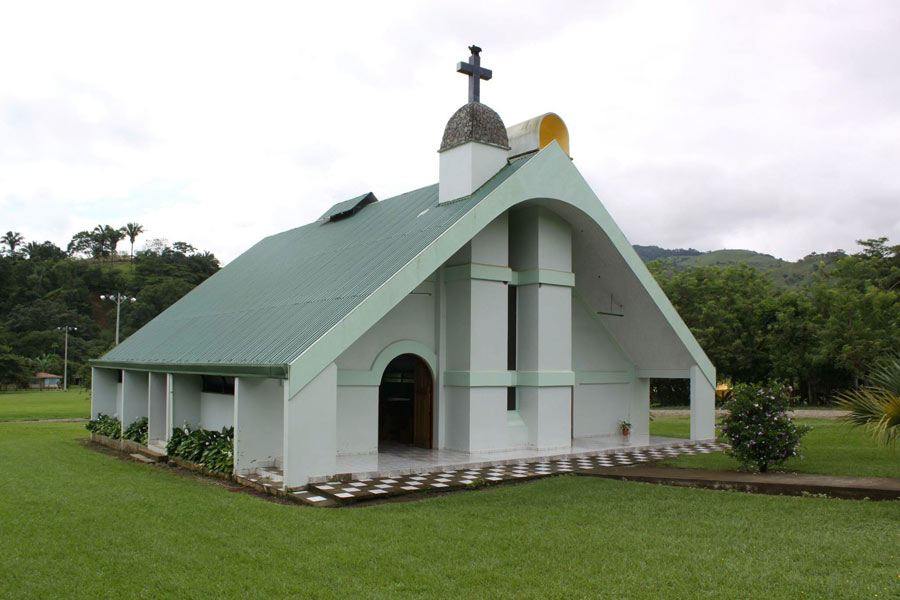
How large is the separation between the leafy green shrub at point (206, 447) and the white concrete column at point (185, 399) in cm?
36

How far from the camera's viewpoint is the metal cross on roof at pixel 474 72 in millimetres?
15227

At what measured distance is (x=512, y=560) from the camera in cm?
655

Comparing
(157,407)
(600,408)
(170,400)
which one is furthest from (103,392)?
(600,408)

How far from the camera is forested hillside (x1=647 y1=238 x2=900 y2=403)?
3241 cm

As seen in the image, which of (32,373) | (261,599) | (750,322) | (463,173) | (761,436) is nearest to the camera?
(261,599)

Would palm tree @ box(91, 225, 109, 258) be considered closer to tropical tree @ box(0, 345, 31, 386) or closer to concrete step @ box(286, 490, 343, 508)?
tropical tree @ box(0, 345, 31, 386)

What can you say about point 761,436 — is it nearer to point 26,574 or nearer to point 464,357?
point 464,357

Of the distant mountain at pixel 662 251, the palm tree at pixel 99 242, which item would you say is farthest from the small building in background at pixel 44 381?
the distant mountain at pixel 662 251

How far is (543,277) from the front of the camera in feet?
47.9

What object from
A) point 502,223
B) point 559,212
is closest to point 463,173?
point 502,223

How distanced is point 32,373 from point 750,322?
184 feet

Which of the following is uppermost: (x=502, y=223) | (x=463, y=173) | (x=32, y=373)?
(x=463, y=173)

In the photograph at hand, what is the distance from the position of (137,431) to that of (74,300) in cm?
6833

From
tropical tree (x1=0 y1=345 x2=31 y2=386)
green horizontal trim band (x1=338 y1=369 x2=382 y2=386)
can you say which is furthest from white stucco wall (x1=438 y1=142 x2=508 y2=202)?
tropical tree (x1=0 y1=345 x2=31 y2=386)
